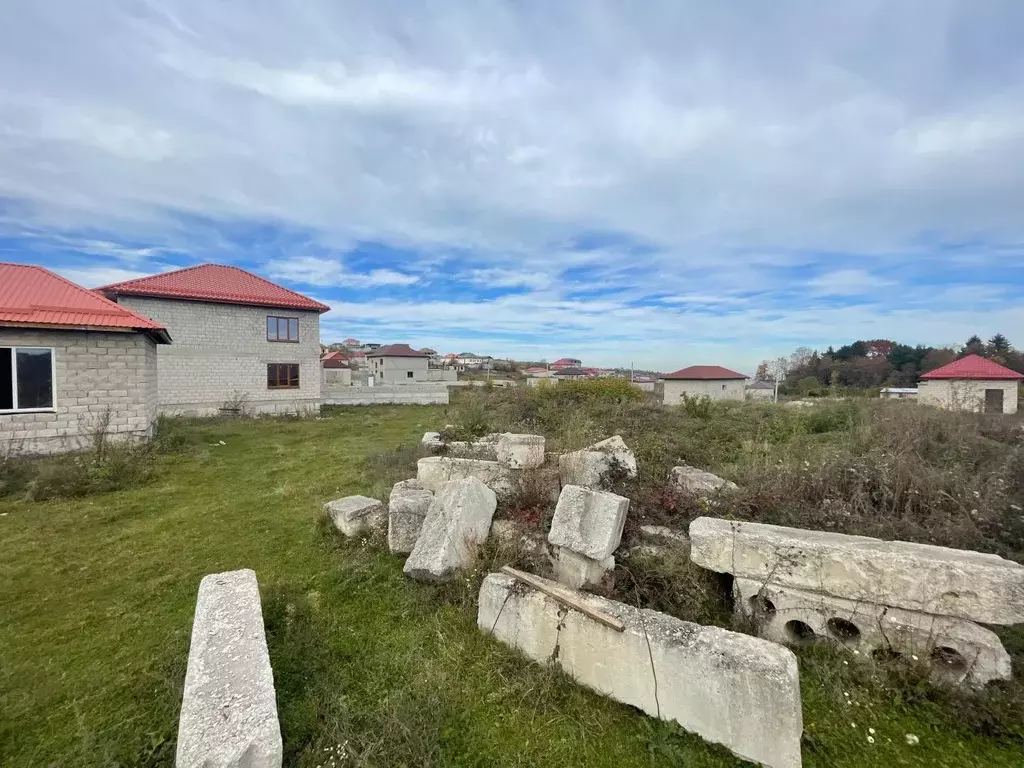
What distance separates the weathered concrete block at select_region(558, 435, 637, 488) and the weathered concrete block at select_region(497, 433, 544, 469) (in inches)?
13.0

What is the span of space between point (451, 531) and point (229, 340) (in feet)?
54.5

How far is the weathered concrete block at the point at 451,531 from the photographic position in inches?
146

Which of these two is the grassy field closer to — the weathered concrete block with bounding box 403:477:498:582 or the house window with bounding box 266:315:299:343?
the weathered concrete block with bounding box 403:477:498:582

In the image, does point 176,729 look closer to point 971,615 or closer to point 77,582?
point 77,582

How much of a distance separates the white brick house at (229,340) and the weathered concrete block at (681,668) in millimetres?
17100

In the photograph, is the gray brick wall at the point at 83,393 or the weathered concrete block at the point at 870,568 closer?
the weathered concrete block at the point at 870,568

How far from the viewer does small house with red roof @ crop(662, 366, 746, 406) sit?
23756 mm

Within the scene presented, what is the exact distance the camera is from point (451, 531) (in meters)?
3.81

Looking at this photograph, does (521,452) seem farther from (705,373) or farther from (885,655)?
(705,373)

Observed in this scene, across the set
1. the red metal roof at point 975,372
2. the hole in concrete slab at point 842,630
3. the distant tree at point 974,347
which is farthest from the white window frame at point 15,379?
the distant tree at point 974,347

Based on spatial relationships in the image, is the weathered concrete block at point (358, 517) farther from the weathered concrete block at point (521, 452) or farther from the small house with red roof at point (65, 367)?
the small house with red roof at point (65, 367)

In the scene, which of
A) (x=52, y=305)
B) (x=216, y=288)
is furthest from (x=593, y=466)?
(x=216, y=288)

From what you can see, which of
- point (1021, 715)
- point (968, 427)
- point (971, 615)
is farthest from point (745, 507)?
point (968, 427)

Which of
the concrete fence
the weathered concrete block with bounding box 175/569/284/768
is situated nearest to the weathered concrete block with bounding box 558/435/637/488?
the weathered concrete block with bounding box 175/569/284/768
